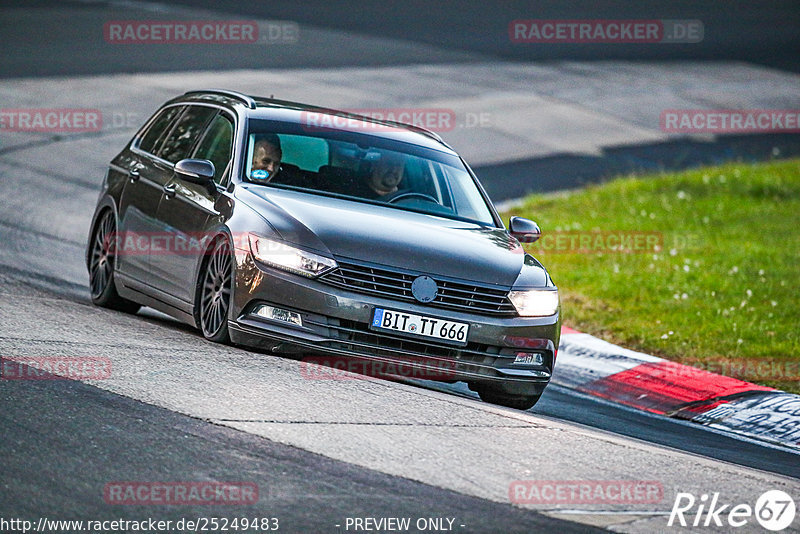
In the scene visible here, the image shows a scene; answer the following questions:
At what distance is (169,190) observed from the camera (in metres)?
9.34

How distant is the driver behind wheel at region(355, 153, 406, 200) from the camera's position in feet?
29.7

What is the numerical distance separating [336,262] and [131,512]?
2.99 metres

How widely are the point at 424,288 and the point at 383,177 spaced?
1.56 meters

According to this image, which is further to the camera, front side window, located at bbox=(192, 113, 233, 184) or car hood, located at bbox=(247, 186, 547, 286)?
front side window, located at bbox=(192, 113, 233, 184)

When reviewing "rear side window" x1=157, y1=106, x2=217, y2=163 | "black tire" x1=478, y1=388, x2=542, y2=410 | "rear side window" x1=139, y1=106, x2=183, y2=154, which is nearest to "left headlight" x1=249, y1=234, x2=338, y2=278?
"black tire" x1=478, y1=388, x2=542, y2=410

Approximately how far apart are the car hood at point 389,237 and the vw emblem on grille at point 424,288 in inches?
2.5

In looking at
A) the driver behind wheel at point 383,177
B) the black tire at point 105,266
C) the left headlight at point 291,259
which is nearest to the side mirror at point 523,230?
the driver behind wheel at point 383,177

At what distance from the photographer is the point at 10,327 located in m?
8.13

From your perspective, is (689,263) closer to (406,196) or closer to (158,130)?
(406,196)

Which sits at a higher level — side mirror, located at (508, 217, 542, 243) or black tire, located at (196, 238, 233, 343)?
side mirror, located at (508, 217, 542, 243)

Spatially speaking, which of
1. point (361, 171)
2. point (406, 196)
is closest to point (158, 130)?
point (361, 171)

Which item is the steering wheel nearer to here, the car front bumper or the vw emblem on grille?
the vw emblem on grille

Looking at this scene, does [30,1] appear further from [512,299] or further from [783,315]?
[512,299]

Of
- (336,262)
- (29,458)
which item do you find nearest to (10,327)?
(336,262)
